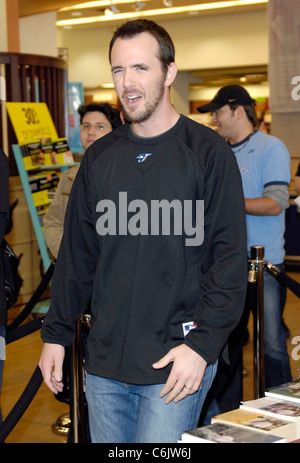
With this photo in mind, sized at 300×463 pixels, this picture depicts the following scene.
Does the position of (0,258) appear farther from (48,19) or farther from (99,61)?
(99,61)

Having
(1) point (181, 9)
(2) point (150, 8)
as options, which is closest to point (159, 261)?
(1) point (181, 9)

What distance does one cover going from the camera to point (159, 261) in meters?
1.74

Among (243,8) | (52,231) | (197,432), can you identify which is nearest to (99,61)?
(243,8)

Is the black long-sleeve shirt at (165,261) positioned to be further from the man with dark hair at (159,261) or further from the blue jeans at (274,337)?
the blue jeans at (274,337)

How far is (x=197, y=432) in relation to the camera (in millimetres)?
1634

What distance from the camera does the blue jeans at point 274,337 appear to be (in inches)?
138

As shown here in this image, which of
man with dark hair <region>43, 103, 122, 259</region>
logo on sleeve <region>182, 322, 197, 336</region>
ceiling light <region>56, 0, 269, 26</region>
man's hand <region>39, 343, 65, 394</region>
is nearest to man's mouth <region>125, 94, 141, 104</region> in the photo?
logo on sleeve <region>182, 322, 197, 336</region>

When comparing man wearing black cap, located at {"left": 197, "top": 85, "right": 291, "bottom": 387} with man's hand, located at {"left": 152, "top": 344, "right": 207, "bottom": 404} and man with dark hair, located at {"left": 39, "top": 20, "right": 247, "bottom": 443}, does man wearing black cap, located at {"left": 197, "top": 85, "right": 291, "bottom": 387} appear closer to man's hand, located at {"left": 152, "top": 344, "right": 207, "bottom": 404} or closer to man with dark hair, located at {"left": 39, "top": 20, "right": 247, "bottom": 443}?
man with dark hair, located at {"left": 39, "top": 20, "right": 247, "bottom": 443}

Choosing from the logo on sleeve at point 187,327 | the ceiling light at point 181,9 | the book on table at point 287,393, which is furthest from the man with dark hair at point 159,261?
the ceiling light at point 181,9

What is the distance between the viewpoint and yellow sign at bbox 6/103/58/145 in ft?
20.2

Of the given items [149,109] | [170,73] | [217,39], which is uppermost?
[217,39]

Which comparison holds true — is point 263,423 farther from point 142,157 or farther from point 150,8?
point 150,8

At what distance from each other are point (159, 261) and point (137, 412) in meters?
0.43

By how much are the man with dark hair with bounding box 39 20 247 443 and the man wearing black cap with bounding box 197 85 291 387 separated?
5.81ft
